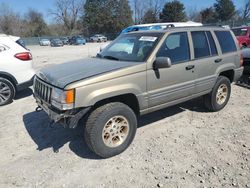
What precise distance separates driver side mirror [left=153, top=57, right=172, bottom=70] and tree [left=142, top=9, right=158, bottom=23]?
72879 millimetres

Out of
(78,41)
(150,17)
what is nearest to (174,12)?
(150,17)

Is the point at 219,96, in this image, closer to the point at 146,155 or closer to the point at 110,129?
the point at 146,155

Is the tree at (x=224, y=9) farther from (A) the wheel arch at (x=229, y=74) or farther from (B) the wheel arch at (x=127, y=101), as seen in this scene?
(B) the wheel arch at (x=127, y=101)

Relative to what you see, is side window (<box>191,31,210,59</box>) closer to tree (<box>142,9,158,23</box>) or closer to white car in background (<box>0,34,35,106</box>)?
white car in background (<box>0,34,35,106</box>)

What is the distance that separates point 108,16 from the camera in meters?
67.9

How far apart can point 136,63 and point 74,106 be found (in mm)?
1274

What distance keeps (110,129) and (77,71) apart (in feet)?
3.45

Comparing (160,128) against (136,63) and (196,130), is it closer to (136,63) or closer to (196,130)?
(196,130)

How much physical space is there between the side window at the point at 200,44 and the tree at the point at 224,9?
229 ft

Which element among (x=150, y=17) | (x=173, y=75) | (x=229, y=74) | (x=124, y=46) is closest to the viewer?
(x=173, y=75)

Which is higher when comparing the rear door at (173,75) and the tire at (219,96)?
the rear door at (173,75)

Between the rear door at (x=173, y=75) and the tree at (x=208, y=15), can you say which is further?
the tree at (x=208, y=15)

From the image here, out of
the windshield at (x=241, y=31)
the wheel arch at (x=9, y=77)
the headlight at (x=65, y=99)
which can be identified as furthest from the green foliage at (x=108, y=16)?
the headlight at (x=65, y=99)

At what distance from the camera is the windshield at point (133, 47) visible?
4.62 metres
